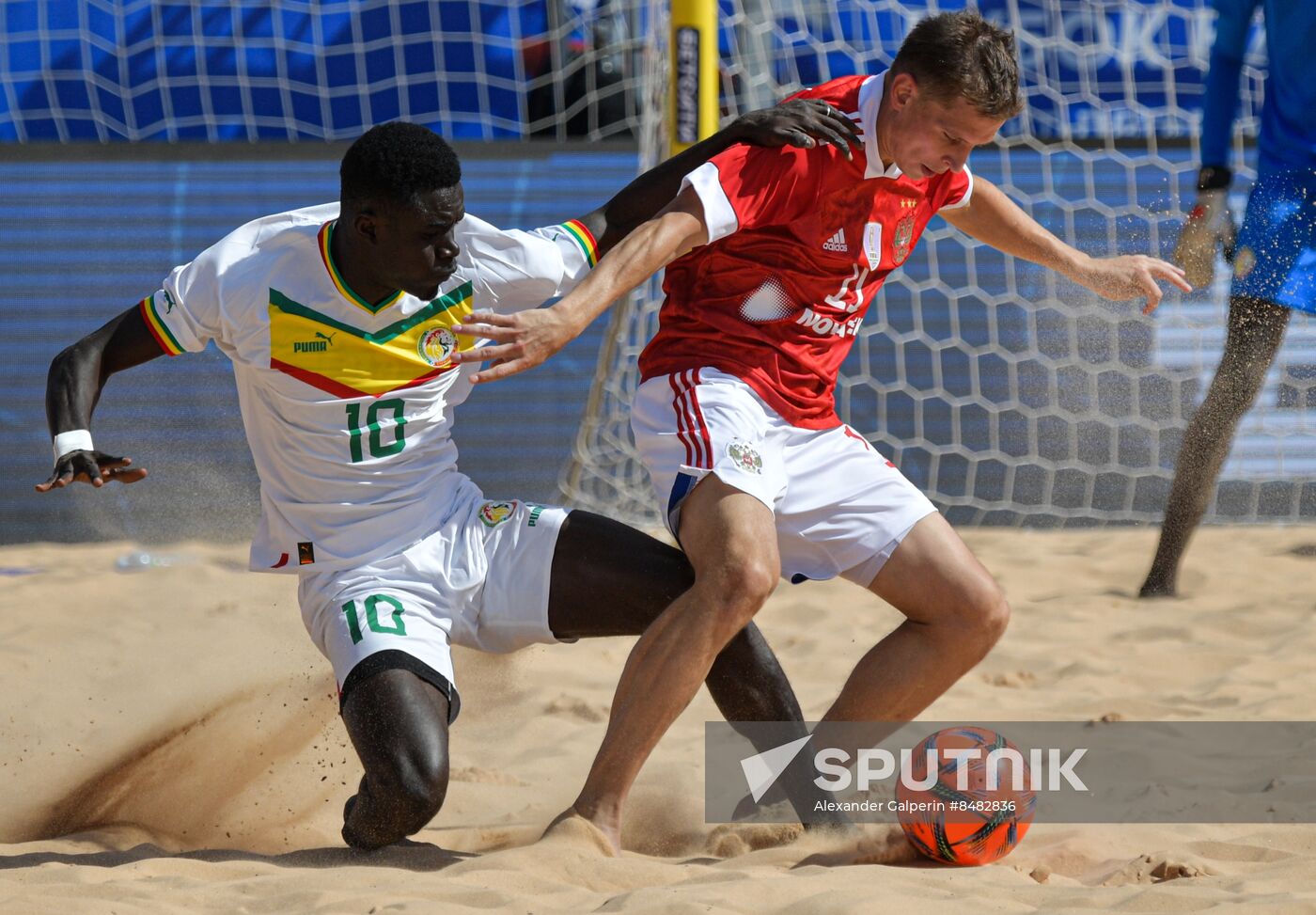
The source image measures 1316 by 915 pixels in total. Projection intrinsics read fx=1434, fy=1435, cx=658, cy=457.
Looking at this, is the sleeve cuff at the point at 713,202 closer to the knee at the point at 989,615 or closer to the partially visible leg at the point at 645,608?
the partially visible leg at the point at 645,608

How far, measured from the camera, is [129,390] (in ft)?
22.6

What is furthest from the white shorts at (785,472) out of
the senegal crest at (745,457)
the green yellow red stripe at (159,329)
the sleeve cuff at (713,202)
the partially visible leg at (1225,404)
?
the partially visible leg at (1225,404)

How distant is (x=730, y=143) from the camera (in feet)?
10.8

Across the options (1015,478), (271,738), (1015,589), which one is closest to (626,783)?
(271,738)

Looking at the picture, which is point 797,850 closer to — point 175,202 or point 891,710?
point 891,710

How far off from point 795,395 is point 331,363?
3.52ft

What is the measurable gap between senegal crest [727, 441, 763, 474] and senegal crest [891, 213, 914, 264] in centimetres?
68

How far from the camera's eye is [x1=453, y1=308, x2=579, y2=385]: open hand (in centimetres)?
276

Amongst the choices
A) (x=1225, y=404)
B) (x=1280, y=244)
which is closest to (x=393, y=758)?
(x=1225, y=404)

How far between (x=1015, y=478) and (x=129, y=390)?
4315 mm

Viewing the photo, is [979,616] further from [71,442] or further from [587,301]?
[71,442]

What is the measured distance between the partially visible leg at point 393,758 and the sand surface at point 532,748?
0.26ft

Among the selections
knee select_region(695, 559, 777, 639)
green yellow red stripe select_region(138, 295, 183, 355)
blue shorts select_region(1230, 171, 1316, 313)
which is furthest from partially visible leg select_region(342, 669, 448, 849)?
blue shorts select_region(1230, 171, 1316, 313)

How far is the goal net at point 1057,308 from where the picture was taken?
6.82 meters
